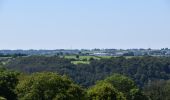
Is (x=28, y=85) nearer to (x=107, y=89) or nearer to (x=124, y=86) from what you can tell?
(x=107, y=89)

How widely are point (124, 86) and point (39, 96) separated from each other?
904 inches

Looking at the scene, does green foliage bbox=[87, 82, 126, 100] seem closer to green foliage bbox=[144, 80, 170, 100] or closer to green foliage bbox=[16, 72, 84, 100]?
green foliage bbox=[16, 72, 84, 100]

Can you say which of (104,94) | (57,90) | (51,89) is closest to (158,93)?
→ (104,94)

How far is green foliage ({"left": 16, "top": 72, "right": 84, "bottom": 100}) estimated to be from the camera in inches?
2660

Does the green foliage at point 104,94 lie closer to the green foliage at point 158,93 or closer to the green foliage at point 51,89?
the green foliage at point 51,89

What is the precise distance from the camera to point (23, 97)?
233 ft

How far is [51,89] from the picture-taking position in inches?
2712

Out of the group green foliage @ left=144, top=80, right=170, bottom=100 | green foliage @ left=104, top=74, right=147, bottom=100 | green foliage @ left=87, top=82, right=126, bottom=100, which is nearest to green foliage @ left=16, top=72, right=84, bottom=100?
green foliage @ left=87, top=82, right=126, bottom=100

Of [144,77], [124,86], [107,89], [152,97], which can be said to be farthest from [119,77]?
[144,77]

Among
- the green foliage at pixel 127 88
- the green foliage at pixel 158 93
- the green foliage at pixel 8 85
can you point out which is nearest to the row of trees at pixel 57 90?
the green foliage at pixel 8 85

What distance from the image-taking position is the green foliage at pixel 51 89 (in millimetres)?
67556

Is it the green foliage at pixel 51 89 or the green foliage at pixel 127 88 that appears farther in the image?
the green foliage at pixel 127 88

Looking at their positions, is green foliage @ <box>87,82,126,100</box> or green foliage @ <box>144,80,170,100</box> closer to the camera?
green foliage @ <box>87,82,126,100</box>

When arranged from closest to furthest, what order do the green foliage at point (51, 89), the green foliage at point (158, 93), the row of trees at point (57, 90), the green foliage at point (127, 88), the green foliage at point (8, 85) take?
the green foliage at point (51, 89) < the row of trees at point (57, 90) < the green foliage at point (8, 85) < the green foliage at point (127, 88) < the green foliage at point (158, 93)
